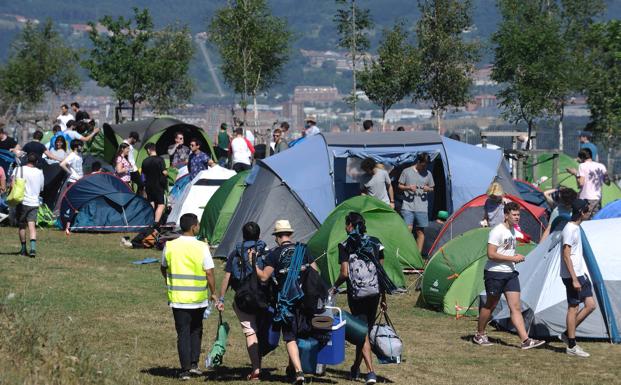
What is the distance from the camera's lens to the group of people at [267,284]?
10.3 metres

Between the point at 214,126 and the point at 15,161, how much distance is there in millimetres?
34292

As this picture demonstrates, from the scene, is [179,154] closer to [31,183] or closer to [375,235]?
[31,183]

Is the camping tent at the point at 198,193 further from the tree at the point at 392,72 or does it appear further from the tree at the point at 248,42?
the tree at the point at 248,42

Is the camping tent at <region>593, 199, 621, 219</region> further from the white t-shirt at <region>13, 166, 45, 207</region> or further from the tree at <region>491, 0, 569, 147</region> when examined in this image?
the tree at <region>491, 0, 569, 147</region>

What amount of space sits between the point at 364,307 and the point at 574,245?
9.18ft

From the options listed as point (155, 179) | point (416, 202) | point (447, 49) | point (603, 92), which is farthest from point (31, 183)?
point (603, 92)

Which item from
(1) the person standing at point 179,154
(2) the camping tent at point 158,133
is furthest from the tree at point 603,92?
(1) the person standing at point 179,154

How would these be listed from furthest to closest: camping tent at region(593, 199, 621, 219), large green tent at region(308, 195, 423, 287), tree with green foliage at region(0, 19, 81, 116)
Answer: tree with green foliage at region(0, 19, 81, 116), large green tent at region(308, 195, 423, 287), camping tent at region(593, 199, 621, 219)

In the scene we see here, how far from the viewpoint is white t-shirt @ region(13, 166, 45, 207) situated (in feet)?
59.4

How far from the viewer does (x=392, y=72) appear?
153ft

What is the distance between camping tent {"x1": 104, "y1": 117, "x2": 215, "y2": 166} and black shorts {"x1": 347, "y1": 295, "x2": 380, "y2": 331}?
759 inches

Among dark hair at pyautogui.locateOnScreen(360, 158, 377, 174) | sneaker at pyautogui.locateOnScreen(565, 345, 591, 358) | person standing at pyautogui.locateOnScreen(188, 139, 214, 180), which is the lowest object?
sneaker at pyautogui.locateOnScreen(565, 345, 591, 358)

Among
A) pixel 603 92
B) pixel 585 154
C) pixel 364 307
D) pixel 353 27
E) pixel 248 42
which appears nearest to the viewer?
pixel 364 307

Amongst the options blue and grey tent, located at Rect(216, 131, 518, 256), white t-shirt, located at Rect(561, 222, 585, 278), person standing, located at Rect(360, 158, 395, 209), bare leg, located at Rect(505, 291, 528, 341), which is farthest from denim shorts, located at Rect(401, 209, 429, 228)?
white t-shirt, located at Rect(561, 222, 585, 278)
